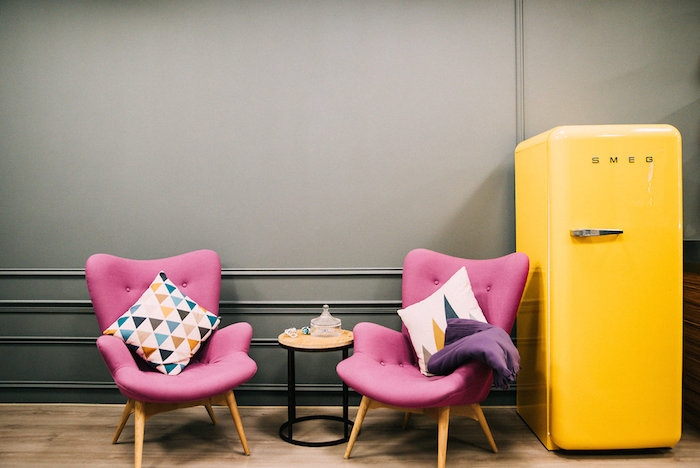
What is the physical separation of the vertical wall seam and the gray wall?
0.4 inches

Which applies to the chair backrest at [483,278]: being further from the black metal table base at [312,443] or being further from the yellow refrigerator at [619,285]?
the black metal table base at [312,443]

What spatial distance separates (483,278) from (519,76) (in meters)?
1.32

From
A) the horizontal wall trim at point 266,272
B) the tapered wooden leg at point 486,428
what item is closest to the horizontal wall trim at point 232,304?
the horizontal wall trim at point 266,272

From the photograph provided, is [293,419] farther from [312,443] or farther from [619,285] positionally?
[619,285]

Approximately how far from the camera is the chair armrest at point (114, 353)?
2.28 metres

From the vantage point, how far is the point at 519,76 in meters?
2.99

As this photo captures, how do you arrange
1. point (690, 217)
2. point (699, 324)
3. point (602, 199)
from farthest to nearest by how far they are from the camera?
point (690, 217), point (699, 324), point (602, 199)

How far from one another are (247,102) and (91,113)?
3.35ft

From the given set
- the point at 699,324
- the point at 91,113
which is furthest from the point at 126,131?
the point at 699,324

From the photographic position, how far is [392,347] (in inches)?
102

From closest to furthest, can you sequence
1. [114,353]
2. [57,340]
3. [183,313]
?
[114,353] → [183,313] → [57,340]

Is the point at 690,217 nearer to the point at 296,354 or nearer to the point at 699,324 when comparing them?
the point at 699,324

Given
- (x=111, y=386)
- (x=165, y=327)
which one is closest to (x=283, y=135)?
(x=165, y=327)

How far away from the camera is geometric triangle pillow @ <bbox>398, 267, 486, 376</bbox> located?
247cm
